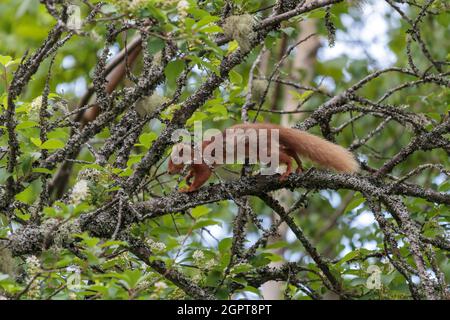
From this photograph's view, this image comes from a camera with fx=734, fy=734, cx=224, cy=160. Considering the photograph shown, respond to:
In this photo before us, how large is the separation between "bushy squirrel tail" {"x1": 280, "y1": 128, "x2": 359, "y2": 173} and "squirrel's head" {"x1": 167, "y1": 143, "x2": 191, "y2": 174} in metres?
0.77

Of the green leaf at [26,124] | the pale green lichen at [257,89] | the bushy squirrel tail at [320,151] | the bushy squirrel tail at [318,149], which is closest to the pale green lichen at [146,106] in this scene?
the bushy squirrel tail at [318,149]

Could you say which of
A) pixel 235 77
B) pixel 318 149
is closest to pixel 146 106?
pixel 235 77

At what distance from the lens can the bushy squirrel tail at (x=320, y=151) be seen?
4.99m

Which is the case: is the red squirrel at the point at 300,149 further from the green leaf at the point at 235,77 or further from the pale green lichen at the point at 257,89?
the pale green lichen at the point at 257,89

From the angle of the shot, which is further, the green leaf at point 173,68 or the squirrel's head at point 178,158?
the squirrel's head at point 178,158

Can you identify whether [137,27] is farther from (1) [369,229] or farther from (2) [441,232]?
(1) [369,229]

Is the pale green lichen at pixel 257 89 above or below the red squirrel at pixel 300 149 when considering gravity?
above

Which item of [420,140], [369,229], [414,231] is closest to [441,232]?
[420,140]

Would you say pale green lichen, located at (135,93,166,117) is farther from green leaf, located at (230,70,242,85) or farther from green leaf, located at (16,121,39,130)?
green leaf, located at (16,121,39,130)

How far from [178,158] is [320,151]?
4.08 feet

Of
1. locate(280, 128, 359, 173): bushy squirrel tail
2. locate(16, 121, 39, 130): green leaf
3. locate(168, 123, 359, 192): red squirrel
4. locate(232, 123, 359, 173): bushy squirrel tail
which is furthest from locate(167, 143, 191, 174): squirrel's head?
locate(16, 121, 39, 130): green leaf

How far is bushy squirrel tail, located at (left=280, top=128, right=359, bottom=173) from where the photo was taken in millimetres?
4988

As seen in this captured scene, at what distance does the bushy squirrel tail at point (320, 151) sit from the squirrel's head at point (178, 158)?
0.77 metres

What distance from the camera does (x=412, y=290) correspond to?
4.19 metres
